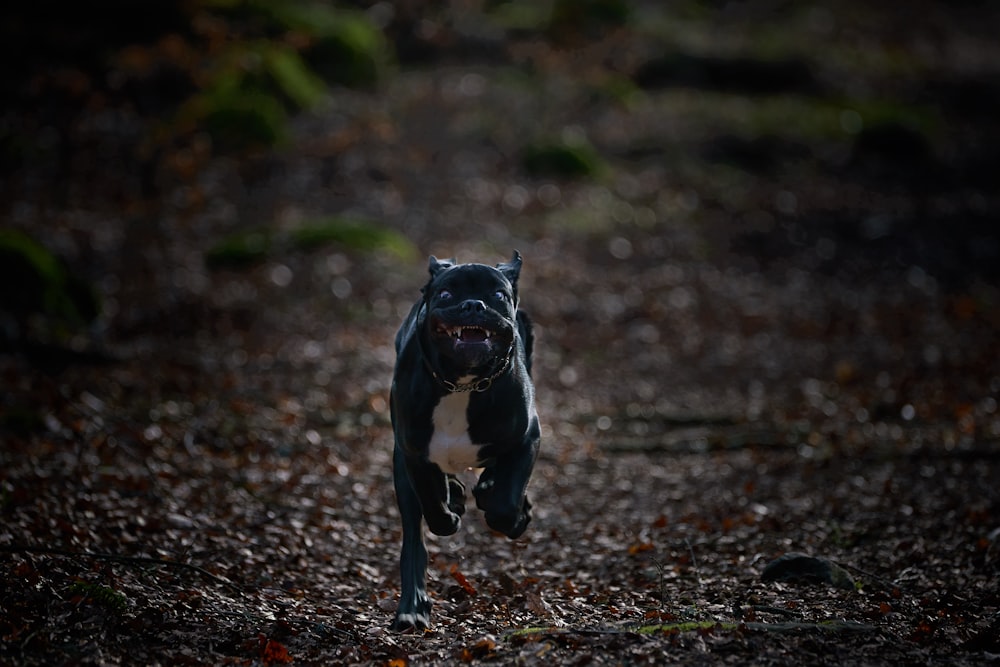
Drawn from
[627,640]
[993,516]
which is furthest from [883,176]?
[627,640]

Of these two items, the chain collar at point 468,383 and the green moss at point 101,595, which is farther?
the green moss at point 101,595

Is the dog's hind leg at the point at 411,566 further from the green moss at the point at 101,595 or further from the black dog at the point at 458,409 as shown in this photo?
the green moss at the point at 101,595

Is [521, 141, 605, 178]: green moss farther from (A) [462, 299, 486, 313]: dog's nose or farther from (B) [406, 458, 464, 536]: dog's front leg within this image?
(A) [462, 299, 486, 313]: dog's nose

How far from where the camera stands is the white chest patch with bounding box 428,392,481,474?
4.80 meters

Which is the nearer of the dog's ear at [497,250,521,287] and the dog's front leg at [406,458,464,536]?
the dog's ear at [497,250,521,287]

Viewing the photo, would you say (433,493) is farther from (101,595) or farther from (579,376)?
(579,376)

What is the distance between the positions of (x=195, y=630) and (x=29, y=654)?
2.46ft

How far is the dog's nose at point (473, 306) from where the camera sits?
14.5 ft

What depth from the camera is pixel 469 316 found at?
442 centimetres

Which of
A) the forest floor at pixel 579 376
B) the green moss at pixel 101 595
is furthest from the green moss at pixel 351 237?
the green moss at pixel 101 595

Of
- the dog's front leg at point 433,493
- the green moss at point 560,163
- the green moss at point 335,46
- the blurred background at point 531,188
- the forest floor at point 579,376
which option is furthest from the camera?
the green moss at point 335,46

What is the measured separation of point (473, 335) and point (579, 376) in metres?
7.45

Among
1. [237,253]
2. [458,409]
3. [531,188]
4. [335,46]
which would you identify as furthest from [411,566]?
[335,46]

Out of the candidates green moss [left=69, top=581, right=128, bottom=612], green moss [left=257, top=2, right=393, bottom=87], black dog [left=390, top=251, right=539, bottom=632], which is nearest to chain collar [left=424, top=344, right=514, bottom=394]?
black dog [left=390, top=251, right=539, bottom=632]
